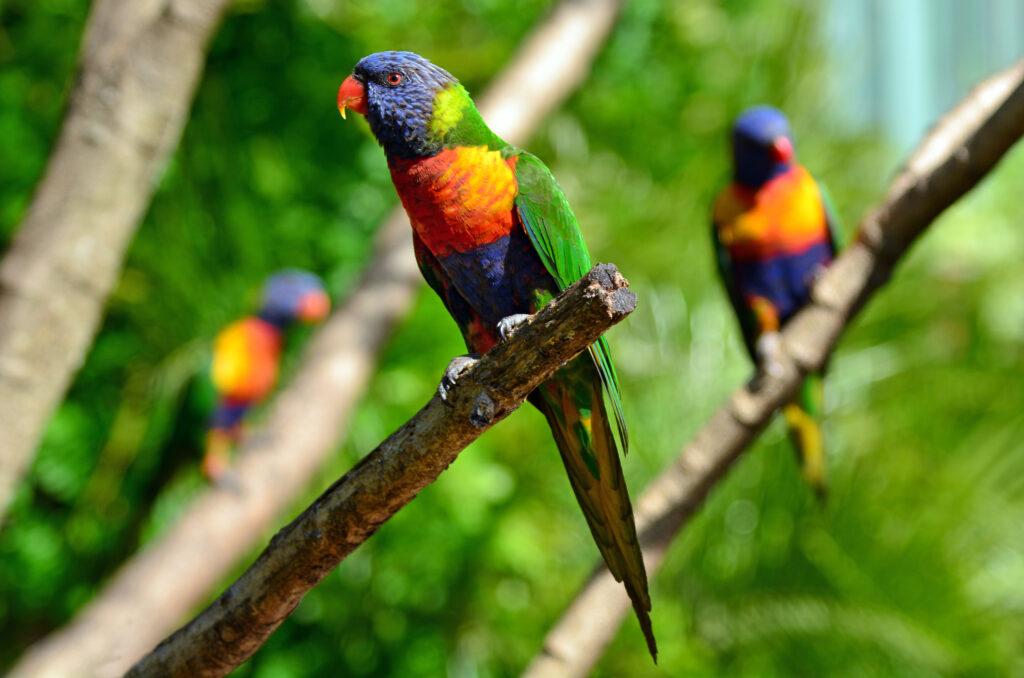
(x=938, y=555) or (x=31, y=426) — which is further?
(x=938, y=555)

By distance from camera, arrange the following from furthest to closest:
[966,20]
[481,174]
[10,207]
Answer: [966,20]
[10,207]
[481,174]

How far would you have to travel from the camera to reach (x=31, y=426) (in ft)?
6.36

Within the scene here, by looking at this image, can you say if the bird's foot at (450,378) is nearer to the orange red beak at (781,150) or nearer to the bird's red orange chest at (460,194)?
the bird's red orange chest at (460,194)

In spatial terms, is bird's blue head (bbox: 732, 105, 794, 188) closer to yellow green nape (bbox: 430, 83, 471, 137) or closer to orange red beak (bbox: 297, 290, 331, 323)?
yellow green nape (bbox: 430, 83, 471, 137)

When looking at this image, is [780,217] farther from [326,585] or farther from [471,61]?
[326,585]

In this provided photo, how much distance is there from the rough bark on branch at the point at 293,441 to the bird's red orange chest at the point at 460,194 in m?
1.23

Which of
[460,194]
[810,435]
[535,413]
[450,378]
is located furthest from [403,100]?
[535,413]

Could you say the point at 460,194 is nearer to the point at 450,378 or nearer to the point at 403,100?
the point at 403,100

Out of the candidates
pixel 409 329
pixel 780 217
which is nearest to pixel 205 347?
pixel 409 329

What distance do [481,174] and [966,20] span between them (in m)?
5.62

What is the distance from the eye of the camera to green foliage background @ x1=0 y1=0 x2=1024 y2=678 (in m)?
3.12

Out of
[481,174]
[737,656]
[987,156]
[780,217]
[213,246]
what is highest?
[481,174]

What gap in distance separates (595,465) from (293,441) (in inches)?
53.1

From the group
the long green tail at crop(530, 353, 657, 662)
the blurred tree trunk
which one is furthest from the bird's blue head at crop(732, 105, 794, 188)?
the blurred tree trunk
